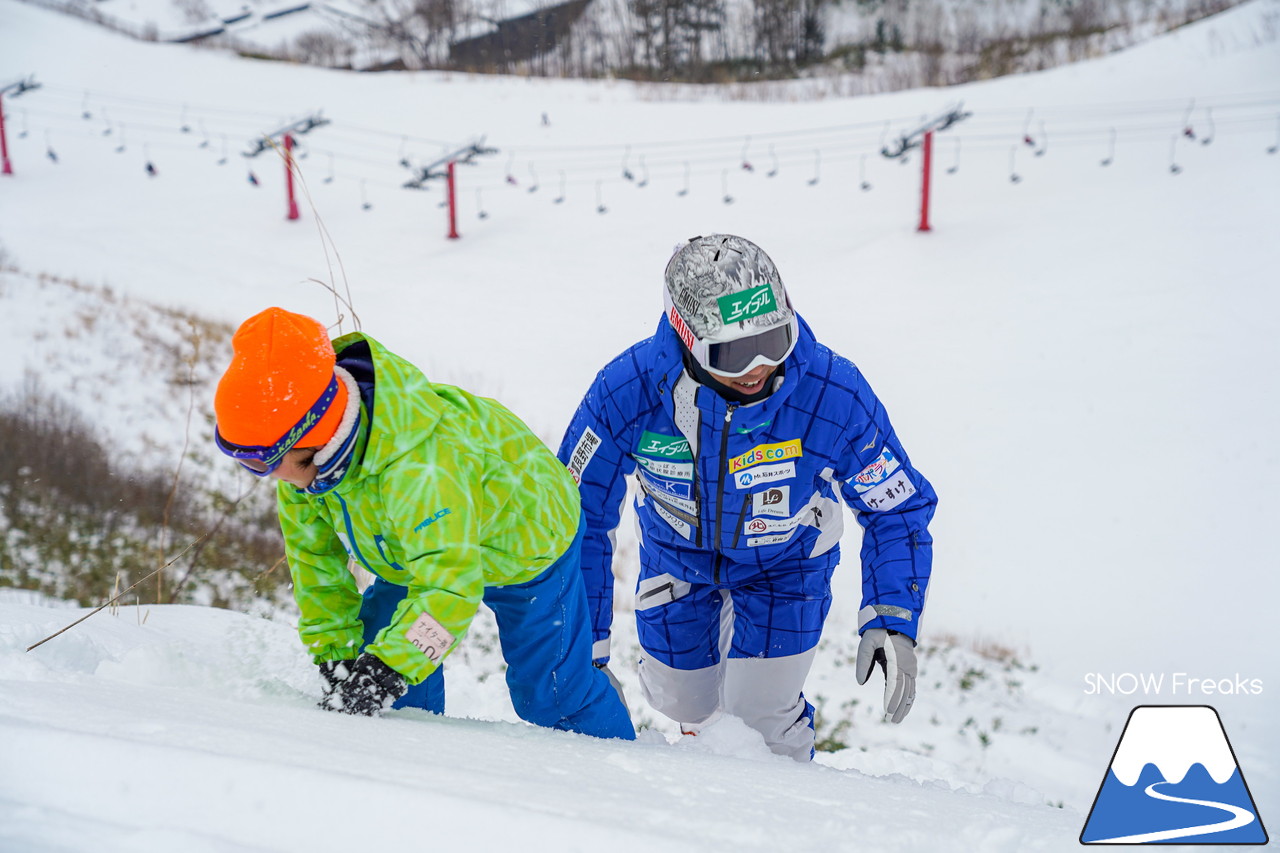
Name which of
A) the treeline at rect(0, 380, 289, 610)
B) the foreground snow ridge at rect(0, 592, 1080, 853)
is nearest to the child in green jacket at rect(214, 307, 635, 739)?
the foreground snow ridge at rect(0, 592, 1080, 853)

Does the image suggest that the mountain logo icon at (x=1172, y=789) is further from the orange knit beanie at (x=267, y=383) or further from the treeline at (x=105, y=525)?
the treeline at (x=105, y=525)

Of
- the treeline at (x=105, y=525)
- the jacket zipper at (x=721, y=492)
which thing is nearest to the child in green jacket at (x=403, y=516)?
the jacket zipper at (x=721, y=492)

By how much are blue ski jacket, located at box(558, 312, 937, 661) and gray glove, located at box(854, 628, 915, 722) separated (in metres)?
0.04

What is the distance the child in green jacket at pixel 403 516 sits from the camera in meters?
2.03

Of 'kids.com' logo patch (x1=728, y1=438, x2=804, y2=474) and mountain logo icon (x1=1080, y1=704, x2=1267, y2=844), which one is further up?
'kids.com' logo patch (x1=728, y1=438, x2=804, y2=474)

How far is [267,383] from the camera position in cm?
199

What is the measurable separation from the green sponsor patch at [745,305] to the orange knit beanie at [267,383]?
1.05m

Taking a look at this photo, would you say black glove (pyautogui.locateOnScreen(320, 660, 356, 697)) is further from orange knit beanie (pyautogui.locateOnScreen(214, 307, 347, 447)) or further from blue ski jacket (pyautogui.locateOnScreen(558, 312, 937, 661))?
blue ski jacket (pyautogui.locateOnScreen(558, 312, 937, 661))

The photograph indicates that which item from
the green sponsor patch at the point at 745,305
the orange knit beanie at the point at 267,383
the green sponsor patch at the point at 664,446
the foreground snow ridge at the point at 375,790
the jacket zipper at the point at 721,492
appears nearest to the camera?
the foreground snow ridge at the point at 375,790

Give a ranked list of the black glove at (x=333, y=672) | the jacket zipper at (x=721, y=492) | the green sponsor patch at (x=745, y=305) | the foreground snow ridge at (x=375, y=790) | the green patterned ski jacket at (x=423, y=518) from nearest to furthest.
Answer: the foreground snow ridge at (x=375, y=790)
the green patterned ski jacket at (x=423, y=518)
the black glove at (x=333, y=672)
the green sponsor patch at (x=745, y=305)
the jacket zipper at (x=721, y=492)

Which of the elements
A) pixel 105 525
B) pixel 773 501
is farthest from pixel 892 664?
pixel 105 525

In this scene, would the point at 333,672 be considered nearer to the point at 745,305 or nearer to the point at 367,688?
the point at 367,688

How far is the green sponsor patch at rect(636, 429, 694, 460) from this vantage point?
2875mm

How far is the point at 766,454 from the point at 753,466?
0.05 m
